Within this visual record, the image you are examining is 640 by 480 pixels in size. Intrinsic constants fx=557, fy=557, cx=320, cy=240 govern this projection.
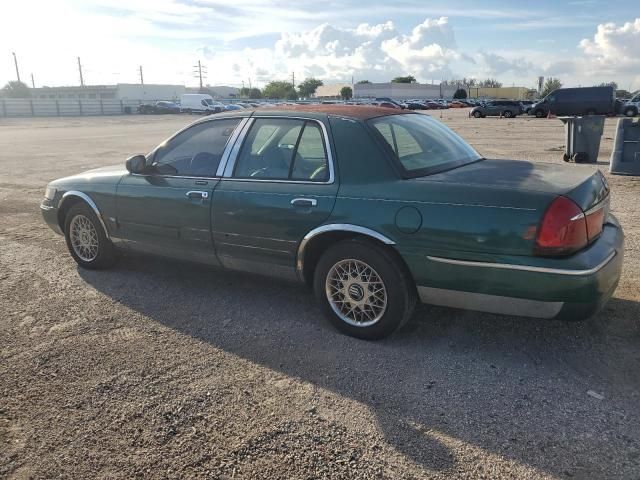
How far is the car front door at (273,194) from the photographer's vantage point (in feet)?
13.2

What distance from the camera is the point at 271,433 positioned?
9.69ft

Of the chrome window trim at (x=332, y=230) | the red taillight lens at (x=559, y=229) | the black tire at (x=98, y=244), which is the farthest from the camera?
the black tire at (x=98, y=244)

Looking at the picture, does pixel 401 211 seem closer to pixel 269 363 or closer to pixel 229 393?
pixel 269 363

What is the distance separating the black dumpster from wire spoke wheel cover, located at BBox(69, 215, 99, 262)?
1133cm

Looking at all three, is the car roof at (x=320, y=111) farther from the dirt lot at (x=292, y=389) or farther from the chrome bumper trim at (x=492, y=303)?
the dirt lot at (x=292, y=389)

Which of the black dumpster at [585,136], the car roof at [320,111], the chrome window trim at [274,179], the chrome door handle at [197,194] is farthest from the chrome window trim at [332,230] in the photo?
the black dumpster at [585,136]

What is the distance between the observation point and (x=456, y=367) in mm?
3609

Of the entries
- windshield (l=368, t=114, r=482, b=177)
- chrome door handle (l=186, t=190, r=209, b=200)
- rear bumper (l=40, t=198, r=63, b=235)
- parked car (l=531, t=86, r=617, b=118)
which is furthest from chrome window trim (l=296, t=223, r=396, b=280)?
parked car (l=531, t=86, r=617, b=118)

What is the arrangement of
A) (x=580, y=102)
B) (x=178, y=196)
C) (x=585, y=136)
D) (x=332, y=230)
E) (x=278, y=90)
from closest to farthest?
(x=332, y=230), (x=178, y=196), (x=585, y=136), (x=580, y=102), (x=278, y=90)

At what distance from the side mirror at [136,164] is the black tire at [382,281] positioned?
2.05 m

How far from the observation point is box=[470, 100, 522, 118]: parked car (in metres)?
44.8

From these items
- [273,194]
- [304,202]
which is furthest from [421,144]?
[273,194]

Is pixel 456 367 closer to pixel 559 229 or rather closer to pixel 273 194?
pixel 559 229

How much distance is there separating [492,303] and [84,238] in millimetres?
4132
